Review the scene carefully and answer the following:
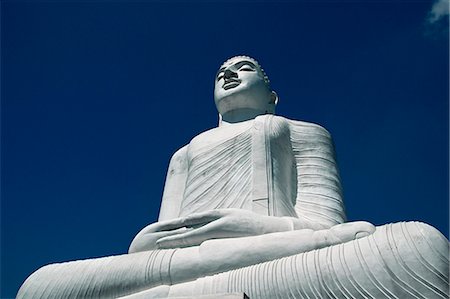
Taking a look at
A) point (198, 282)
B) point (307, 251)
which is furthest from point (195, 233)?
point (307, 251)

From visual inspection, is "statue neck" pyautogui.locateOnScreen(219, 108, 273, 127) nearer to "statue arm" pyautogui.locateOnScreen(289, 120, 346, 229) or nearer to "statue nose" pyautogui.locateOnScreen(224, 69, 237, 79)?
"statue nose" pyautogui.locateOnScreen(224, 69, 237, 79)

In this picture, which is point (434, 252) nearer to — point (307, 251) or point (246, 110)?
point (307, 251)

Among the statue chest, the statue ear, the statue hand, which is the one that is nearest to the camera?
the statue hand

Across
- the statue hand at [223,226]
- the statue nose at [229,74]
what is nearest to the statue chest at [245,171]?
the statue hand at [223,226]

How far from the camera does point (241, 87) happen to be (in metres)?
8.18

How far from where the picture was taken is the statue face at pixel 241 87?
8.20 meters

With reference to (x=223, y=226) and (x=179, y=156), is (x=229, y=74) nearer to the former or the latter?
(x=179, y=156)

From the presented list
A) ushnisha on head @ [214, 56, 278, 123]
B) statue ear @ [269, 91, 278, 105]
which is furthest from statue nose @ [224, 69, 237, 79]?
statue ear @ [269, 91, 278, 105]

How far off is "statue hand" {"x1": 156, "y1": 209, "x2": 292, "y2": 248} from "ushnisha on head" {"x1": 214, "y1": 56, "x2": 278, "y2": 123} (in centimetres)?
227

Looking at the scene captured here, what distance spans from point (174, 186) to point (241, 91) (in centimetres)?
141

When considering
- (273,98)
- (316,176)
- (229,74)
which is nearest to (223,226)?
(316,176)

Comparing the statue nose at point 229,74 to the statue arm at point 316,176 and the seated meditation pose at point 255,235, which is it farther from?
the statue arm at point 316,176

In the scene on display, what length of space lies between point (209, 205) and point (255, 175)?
579 mm

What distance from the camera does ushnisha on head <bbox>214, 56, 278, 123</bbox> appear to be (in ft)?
26.9
